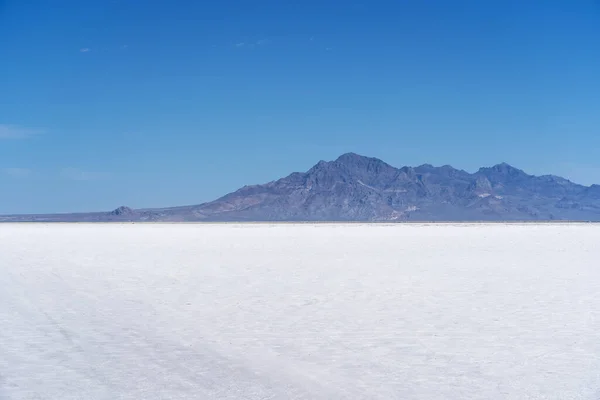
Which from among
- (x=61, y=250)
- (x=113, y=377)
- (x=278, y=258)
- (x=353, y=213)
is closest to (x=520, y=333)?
(x=113, y=377)

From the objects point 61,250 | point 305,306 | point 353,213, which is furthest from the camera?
point 353,213

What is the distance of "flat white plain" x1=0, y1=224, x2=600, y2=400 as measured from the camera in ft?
23.4

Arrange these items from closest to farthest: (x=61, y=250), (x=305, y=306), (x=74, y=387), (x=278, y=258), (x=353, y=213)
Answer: (x=74, y=387), (x=305, y=306), (x=278, y=258), (x=61, y=250), (x=353, y=213)

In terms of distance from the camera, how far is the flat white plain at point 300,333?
23.4ft

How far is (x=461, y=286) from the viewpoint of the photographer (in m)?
15.0

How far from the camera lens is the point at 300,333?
385 inches

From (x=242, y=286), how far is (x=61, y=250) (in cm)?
1510

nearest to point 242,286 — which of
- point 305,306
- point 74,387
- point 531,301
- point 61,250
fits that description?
point 305,306

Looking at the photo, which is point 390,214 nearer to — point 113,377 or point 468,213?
point 468,213

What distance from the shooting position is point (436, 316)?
11.1m

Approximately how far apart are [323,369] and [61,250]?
22.1 meters

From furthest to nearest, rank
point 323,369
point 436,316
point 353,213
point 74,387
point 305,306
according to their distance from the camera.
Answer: point 353,213
point 305,306
point 436,316
point 323,369
point 74,387

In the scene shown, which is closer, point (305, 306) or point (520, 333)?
point (520, 333)

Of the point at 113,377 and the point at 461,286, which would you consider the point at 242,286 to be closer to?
the point at 461,286
